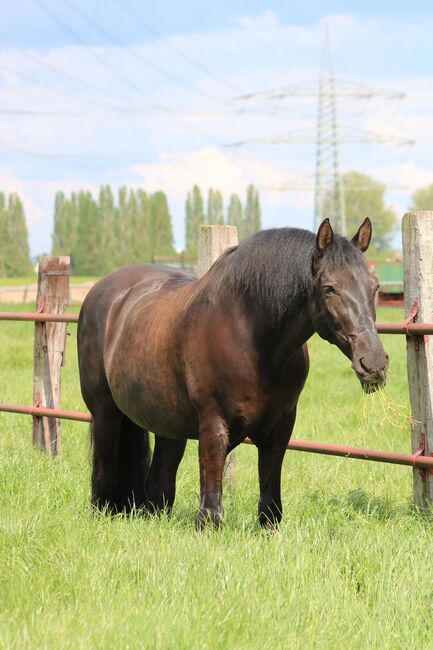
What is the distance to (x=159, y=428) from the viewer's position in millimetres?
4852

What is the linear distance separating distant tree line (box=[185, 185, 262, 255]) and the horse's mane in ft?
269

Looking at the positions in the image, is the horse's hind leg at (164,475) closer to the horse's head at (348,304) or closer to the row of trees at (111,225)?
the horse's head at (348,304)

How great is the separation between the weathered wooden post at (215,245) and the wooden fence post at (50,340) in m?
1.87

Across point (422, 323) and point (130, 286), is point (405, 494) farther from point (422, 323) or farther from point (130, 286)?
point (130, 286)

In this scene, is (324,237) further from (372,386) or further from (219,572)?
(219,572)

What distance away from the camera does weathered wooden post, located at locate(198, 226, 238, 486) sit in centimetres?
587

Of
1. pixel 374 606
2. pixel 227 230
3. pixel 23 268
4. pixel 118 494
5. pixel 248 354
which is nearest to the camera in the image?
pixel 374 606

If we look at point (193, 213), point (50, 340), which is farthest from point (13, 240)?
point (50, 340)

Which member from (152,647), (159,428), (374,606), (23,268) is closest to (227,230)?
(159,428)

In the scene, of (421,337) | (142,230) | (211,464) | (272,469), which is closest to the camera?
(211,464)

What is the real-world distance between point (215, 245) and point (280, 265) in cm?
174

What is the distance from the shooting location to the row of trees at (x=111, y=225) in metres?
76.6

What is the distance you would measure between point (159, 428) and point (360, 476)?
1.79m

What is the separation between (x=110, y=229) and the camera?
259ft
